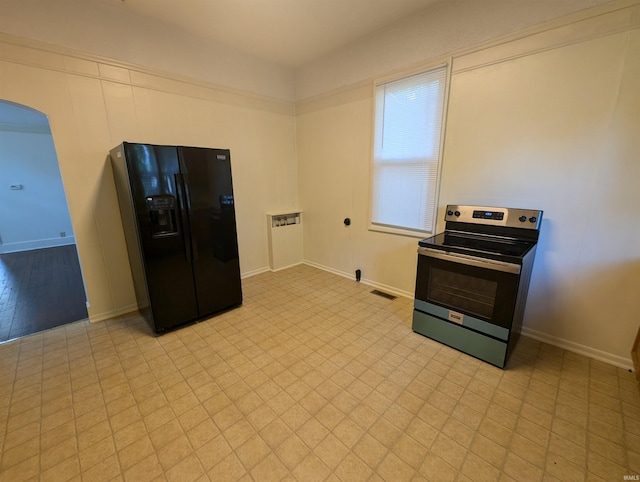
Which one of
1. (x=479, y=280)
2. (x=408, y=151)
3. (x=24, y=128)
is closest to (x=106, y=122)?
(x=408, y=151)

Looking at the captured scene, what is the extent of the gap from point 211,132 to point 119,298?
219cm

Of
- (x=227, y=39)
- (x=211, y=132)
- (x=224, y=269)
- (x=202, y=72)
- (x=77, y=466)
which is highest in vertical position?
(x=227, y=39)

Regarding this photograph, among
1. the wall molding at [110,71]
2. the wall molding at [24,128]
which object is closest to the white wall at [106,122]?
the wall molding at [110,71]

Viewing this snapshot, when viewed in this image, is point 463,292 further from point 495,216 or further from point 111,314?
point 111,314

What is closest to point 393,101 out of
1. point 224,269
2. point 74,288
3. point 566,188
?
point 566,188

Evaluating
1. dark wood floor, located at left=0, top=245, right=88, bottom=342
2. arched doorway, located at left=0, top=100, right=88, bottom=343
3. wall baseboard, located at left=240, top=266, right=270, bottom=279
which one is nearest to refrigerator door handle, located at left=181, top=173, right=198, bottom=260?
wall baseboard, located at left=240, top=266, right=270, bottom=279

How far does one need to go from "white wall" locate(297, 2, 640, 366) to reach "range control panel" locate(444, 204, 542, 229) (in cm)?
14

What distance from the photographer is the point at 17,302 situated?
9.95 feet

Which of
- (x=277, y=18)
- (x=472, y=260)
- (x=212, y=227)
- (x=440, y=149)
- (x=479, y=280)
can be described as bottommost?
(x=479, y=280)

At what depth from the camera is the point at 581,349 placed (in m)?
2.11

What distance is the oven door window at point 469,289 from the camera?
6.06ft

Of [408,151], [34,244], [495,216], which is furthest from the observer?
[34,244]

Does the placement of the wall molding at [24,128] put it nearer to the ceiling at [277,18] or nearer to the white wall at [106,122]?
the white wall at [106,122]

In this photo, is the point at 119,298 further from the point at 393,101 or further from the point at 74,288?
the point at 393,101
